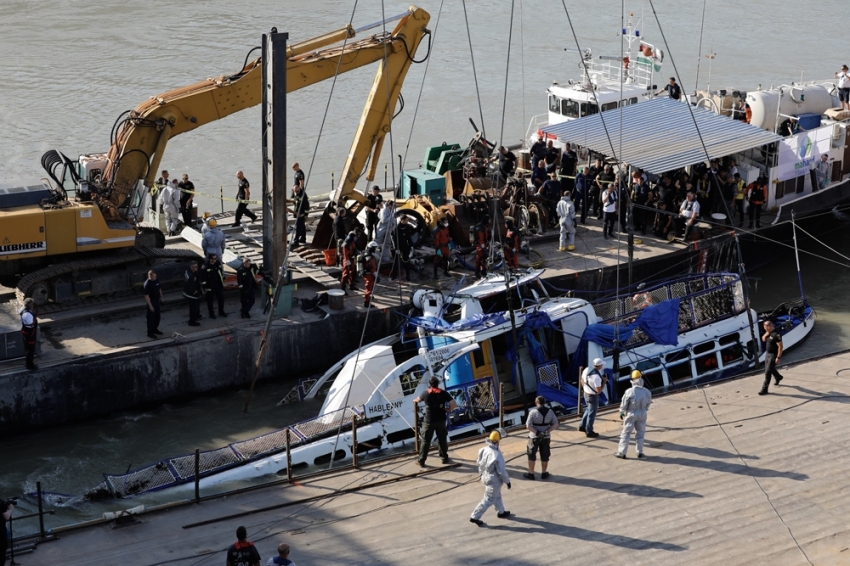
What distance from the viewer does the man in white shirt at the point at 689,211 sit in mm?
25484

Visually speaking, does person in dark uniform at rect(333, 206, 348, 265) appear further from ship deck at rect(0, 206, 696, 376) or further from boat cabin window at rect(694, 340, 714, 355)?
boat cabin window at rect(694, 340, 714, 355)

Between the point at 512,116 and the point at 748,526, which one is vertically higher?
the point at 512,116

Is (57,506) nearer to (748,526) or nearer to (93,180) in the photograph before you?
(93,180)

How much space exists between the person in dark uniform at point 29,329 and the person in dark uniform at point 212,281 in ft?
10.7

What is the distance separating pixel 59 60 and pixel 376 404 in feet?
94.6

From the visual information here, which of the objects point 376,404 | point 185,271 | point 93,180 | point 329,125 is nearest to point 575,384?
point 376,404

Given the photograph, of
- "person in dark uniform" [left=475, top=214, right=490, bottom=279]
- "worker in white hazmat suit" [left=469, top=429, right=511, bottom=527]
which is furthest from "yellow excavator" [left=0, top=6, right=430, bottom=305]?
"worker in white hazmat suit" [left=469, top=429, right=511, bottom=527]

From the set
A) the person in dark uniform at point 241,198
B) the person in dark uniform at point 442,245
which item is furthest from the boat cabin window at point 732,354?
the person in dark uniform at point 241,198

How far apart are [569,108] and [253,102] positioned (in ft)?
32.5

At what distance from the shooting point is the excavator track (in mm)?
20891

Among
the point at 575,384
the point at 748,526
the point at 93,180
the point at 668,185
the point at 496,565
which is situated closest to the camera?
the point at 496,565

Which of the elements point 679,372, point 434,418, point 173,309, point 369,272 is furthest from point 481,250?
point 434,418

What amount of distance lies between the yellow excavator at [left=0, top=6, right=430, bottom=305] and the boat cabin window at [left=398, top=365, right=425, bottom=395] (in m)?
5.99

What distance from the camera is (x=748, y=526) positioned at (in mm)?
14852
